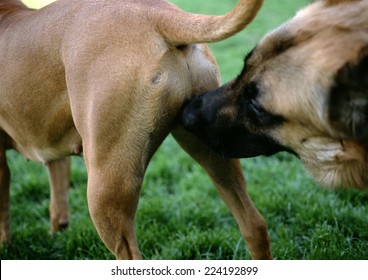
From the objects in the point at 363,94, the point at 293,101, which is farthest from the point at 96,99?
the point at 363,94

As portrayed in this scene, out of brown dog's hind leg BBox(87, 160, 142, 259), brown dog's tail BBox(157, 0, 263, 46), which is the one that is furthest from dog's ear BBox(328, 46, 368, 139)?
brown dog's hind leg BBox(87, 160, 142, 259)

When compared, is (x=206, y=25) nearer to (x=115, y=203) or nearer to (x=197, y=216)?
(x=115, y=203)

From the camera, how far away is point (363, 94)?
272cm

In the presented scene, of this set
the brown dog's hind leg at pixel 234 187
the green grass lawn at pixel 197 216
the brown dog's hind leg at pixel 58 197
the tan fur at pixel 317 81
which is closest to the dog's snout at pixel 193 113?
the brown dog's hind leg at pixel 234 187

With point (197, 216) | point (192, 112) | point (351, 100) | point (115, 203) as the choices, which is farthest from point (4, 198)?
point (351, 100)

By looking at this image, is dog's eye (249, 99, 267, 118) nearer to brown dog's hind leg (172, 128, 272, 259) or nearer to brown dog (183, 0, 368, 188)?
brown dog (183, 0, 368, 188)

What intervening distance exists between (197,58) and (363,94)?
96cm

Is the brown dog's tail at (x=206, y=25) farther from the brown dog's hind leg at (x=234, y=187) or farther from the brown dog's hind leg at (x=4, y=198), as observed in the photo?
the brown dog's hind leg at (x=4, y=198)

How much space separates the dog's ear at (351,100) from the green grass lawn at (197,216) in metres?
1.25

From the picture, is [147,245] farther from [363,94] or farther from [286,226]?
[363,94]

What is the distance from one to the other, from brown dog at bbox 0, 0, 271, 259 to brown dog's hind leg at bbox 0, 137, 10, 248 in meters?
0.90

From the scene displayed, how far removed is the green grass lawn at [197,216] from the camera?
163 inches

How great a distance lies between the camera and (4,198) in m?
4.57

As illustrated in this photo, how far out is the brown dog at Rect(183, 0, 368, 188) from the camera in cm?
279
